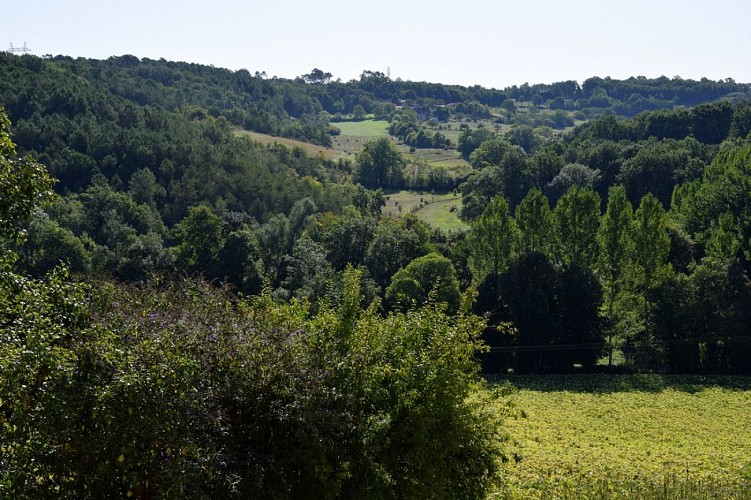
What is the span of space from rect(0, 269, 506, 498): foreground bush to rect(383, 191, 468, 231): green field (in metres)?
74.2

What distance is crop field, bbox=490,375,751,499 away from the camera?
22031 mm

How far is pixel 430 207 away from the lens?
350ft

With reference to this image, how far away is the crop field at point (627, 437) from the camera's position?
22.0 metres

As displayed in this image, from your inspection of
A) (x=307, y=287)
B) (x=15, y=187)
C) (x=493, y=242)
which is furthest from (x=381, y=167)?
(x=15, y=187)

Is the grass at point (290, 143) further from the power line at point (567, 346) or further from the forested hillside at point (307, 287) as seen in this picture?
the power line at point (567, 346)

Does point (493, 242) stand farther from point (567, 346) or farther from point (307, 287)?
point (307, 287)

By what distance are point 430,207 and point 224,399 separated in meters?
94.5

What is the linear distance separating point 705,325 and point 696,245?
10.5 metres

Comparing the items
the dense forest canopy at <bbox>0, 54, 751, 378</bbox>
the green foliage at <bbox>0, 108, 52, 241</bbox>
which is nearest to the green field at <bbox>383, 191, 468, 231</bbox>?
the dense forest canopy at <bbox>0, 54, 751, 378</bbox>

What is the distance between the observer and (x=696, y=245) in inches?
2371

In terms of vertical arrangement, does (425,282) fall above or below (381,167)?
below

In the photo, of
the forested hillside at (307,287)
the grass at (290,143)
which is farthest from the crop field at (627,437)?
the grass at (290,143)

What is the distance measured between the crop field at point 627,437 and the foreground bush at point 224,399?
2.97 meters

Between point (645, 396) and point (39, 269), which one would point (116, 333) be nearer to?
point (645, 396)
